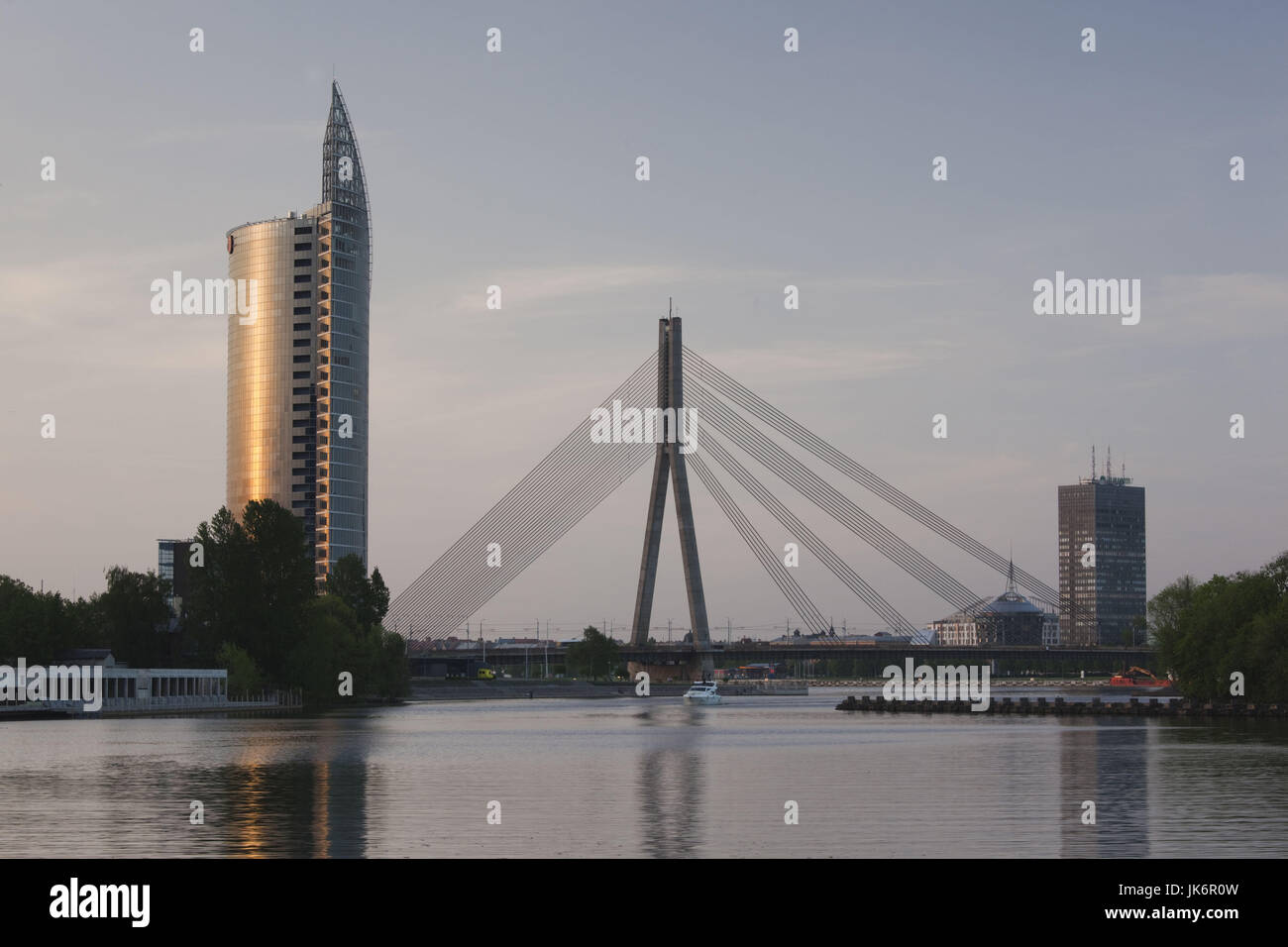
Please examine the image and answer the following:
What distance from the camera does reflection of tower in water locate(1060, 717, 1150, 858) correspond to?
35966mm

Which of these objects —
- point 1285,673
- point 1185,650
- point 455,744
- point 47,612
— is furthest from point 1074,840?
point 47,612

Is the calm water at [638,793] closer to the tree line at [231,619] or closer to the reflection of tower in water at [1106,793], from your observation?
the reflection of tower in water at [1106,793]

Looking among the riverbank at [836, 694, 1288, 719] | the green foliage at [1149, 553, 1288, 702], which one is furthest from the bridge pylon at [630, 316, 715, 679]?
the green foliage at [1149, 553, 1288, 702]

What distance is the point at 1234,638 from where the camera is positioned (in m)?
112

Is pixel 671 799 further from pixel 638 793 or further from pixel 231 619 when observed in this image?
pixel 231 619

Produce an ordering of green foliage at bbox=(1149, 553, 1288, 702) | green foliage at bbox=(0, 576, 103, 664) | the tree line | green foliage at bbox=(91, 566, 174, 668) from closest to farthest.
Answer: green foliage at bbox=(1149, 553, 1288, 702) < green foliage at bbox=(0, 576, 103, 664) < the tree line < green foliage at bbox=(91, 566, 174, 668)

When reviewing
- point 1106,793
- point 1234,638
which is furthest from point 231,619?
point 1106,793

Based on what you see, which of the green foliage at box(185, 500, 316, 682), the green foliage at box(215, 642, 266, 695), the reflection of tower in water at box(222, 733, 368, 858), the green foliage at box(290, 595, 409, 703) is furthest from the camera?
the green foliage at box(290, 595, 409, 703)

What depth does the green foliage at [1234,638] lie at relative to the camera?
348 ft

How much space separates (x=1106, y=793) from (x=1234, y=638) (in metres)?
68.2

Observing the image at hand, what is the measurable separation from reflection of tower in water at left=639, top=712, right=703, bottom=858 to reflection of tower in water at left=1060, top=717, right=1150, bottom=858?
8.69 metres

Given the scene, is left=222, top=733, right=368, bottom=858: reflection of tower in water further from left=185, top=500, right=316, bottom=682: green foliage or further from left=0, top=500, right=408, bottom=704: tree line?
left=185, top=500, right=316, bottom=682: green foliage
